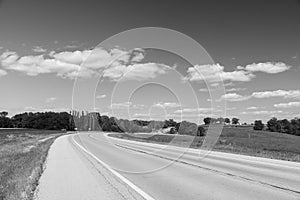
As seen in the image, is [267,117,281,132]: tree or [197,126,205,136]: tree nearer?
[197,126,205,136]: tree

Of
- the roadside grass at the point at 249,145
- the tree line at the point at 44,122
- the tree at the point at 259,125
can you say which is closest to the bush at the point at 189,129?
the roadside grass at the point at 249,145

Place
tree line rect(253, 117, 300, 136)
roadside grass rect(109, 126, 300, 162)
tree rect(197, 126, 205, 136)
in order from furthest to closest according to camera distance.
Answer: tree line rect(253, 117, 300, 136)
tree rect(197, 126, 205, 136)
roadside grass rect(109, 126, 300, 162)

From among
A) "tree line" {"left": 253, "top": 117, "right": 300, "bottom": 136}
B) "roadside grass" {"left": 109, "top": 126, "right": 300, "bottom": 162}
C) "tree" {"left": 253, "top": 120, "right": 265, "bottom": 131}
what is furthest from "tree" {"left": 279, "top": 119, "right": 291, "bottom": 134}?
"roadside grass" {"left": 109, "top": 126, "right": 300, "bottom": 162}

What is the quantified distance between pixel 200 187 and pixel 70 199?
10.9ft

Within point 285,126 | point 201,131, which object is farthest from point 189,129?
point 285,126

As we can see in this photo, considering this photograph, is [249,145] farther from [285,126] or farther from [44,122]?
[44,122]

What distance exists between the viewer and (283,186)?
9.01m

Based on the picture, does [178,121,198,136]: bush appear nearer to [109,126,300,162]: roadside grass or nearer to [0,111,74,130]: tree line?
[109,126,300,162]: roadside grass

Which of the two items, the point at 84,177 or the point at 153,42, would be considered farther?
the point at 153,42

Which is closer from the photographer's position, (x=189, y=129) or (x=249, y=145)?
(x=249, y=145)

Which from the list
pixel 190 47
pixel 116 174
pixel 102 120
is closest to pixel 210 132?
pixel 102 120

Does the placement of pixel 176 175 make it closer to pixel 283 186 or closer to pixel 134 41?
pixel 283 186

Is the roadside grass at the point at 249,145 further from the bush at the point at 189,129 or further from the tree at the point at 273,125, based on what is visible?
the tree at the point at 273,125

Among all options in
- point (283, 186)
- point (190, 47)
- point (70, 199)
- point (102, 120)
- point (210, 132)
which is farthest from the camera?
point (102, 120)
